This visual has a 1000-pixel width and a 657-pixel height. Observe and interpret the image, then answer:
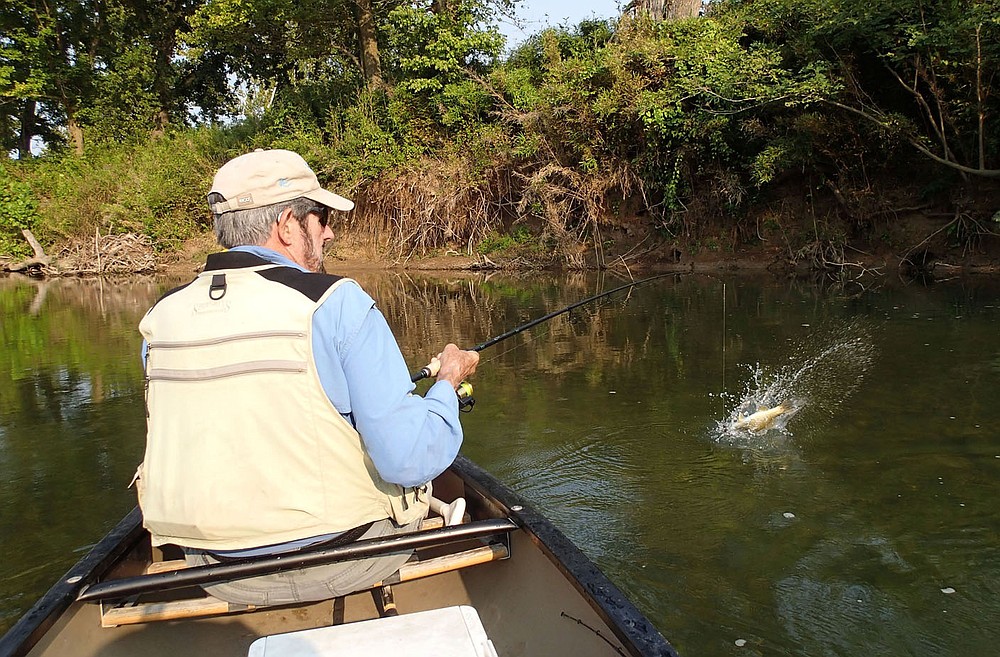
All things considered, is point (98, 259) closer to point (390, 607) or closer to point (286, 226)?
point (390, 607)

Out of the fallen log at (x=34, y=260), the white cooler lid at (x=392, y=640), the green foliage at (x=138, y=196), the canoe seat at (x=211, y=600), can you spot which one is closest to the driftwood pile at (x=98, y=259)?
the fallen log at (x=34, y=260)

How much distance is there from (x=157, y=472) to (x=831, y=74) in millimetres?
12854

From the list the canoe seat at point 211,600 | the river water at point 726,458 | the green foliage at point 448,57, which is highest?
the green foliage at point 448,57

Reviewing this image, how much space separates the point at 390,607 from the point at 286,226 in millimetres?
1363

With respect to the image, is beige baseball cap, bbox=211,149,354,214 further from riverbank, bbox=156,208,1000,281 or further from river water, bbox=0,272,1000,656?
riverbank, bbox=156,208,1000,281

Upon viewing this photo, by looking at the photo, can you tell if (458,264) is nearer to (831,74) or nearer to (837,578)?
(831,74)

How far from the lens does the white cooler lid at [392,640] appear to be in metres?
1.83

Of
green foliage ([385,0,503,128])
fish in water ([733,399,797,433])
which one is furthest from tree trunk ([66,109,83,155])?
fish in water ([733,399,797,433])

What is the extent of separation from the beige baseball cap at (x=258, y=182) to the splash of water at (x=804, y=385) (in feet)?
14.0

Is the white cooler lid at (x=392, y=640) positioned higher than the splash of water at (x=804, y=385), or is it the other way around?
the white cooler lid at (x=392, y=640)

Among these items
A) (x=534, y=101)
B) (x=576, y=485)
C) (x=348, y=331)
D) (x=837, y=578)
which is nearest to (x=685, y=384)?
(x=576, y=485)

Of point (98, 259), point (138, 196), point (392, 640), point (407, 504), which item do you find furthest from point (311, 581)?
point (138, 196)

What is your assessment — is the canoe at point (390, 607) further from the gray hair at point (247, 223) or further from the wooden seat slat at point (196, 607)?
the gray hair at point (247, 223)

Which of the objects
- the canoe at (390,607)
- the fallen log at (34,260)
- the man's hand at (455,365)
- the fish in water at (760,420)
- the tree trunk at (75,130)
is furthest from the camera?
the tree trunk at (75,130)
